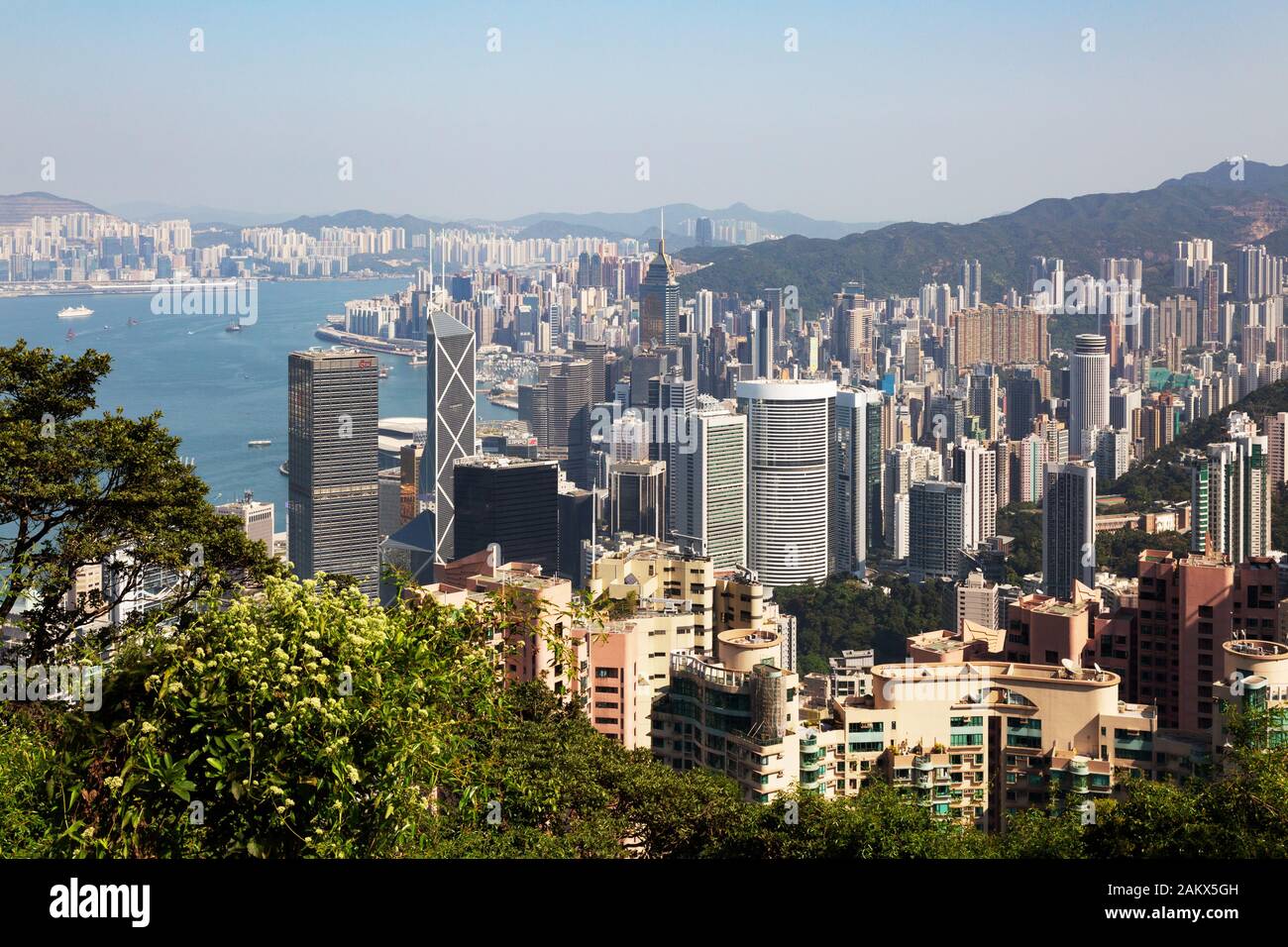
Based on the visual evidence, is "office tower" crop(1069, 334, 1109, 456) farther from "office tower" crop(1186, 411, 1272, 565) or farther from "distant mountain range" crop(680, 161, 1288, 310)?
"office tower" crop(1186, 411, 1272, 565)

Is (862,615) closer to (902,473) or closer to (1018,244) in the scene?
(902,473)

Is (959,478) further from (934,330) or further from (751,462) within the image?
(934,330)

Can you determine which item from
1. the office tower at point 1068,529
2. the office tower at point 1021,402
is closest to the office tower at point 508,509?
the office tower at point 1068,529

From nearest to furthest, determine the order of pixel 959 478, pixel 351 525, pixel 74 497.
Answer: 1. pixel 74 497
2. pixel 351 525
3. pixel 959 478

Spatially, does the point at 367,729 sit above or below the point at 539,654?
above

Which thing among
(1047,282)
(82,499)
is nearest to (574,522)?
(1047,282)

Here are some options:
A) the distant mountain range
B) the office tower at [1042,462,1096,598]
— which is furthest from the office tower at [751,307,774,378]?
the office tower at [1042,462,1096,598]

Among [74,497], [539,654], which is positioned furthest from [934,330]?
[74,497]
